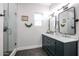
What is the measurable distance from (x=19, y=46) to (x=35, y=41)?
79cm

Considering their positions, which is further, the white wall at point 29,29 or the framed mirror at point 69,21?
the white wall at point 29,29

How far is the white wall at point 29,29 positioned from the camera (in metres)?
3.77

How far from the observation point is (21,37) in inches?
150

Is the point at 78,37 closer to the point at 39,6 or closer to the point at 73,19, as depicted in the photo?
the point at 73,19

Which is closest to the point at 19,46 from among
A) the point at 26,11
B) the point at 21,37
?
the point at 21,37

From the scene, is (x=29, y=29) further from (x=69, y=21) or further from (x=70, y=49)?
(x=70, y=49)

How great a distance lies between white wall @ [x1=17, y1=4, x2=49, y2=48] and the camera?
3773 mm

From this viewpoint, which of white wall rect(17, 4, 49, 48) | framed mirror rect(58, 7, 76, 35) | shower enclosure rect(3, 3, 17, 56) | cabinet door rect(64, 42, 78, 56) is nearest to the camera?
cabinet door rect(64, 42, 78, 56)

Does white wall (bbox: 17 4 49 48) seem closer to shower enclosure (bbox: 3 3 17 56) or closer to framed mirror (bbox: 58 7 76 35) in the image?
shower enclosure (bbox: 3 3 17 56)

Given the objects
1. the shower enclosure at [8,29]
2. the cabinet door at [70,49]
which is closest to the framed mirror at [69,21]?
the cabinet door at [70,49]

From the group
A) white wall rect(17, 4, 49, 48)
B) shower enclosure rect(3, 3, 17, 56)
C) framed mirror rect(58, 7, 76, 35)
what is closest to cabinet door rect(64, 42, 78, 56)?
Answer: framed mirror rect(58, 7, 76, 35)

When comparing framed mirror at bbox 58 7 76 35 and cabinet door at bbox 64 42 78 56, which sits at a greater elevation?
framed mirror at bbox 58 7 76 35

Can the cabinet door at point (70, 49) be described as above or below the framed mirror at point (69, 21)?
below

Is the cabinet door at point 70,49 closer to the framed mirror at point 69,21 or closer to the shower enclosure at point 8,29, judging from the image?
the framed mirror at point 69,21
